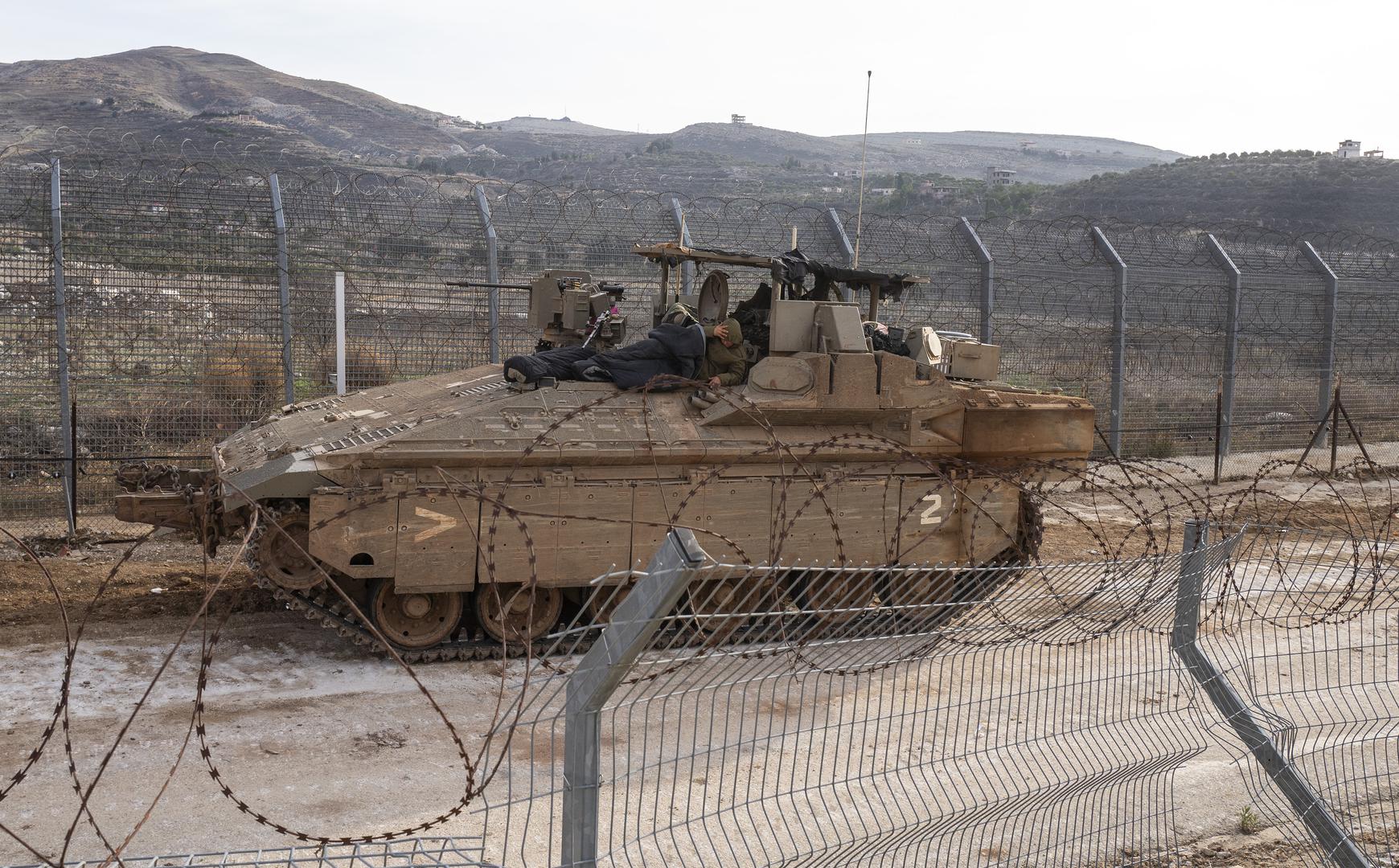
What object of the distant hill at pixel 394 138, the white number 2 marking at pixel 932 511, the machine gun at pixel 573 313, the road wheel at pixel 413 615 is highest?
the distant hill at pixel 394 138

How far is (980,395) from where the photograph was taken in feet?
31.6

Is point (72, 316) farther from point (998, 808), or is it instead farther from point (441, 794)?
point (998, 808)

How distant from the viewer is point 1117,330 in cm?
1681

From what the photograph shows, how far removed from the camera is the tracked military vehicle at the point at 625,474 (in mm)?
8305

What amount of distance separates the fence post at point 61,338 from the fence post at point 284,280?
1.91m

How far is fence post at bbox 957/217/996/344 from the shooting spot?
1589cm

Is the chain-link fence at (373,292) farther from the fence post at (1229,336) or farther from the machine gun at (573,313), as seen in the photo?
the machine gun at (573,313)

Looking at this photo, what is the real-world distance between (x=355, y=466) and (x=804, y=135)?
12506 centimetres

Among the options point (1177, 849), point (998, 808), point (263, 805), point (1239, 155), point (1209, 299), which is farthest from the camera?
point (1239, 155)

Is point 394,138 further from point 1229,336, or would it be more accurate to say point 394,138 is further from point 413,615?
point 413,615

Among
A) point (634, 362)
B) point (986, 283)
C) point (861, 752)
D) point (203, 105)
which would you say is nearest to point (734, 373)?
point (634, 362)

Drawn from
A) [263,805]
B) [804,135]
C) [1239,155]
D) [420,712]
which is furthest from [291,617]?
[804,135]

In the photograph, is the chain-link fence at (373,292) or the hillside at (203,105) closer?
the chain-link fence at (373,292)

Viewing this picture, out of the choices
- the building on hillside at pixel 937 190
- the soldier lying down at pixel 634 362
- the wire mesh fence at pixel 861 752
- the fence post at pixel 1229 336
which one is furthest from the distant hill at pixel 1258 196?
the wire mesh fence at pixel 861 752
